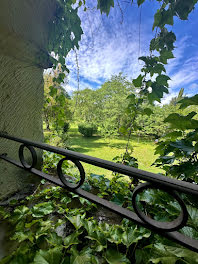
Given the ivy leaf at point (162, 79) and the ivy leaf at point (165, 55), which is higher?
the ivy leaf at point (165, 55)

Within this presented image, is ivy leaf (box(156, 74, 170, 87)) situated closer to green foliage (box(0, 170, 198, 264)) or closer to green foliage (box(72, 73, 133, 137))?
green foliage (box(0, 170, 198, 264))

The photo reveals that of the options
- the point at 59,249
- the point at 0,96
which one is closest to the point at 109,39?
the point at 0,96

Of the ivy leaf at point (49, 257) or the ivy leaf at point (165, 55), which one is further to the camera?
the ivy leaf at point (165, 55)

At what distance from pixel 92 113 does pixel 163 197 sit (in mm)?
10665

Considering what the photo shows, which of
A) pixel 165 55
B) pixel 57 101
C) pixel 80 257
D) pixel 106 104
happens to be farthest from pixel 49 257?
pixel 106 104

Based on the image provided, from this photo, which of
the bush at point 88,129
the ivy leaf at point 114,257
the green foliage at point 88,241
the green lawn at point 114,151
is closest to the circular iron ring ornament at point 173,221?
the green foliage at point 88,241

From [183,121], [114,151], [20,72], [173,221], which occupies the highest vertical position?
[20,72]

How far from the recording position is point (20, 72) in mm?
880

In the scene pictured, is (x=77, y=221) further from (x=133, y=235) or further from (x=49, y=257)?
(x=133, y=235)

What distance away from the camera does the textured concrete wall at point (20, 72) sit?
799 mm

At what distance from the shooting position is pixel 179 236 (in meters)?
0.41

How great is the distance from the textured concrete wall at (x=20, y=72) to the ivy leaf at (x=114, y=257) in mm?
855

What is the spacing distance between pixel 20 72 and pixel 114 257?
4.02 feet

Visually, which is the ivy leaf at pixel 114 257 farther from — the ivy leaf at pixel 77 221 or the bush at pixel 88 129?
the bush at pixel 88 129
